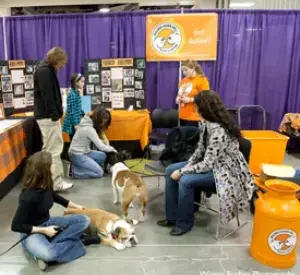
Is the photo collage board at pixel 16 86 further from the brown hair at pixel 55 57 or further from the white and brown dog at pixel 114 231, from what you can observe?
the white and brown dog at pixel 114 231

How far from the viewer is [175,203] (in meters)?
2.63

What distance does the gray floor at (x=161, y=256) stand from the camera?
2133mm

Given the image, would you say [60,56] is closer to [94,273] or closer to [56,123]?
[56,123]

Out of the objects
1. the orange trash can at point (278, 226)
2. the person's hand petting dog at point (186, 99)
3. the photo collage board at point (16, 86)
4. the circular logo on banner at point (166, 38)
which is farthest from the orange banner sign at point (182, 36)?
the orange trash can at point (278, 226)

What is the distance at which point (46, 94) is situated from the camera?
2.96 meters

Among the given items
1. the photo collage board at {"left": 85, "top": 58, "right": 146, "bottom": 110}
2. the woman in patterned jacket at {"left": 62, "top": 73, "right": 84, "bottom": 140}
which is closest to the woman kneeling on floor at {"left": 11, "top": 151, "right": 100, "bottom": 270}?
the woman in patterned jacket at {"left": 62, "top": 73, "right": 84, "bottom": 140}

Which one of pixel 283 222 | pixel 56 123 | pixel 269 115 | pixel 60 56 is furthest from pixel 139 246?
pixel 269 115

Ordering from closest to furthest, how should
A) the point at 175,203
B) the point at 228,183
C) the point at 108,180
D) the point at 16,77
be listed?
1. the point at 228,183
2. the point at 175,203
3. the point at 108,180
4. the point at 16,77

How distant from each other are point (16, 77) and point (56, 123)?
5.13ft

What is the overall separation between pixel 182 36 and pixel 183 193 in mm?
2918

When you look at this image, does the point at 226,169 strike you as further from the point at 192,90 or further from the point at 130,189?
the point at 192,90

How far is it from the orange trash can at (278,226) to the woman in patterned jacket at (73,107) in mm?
2378

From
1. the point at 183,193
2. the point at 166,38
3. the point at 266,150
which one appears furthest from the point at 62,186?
the point at 166,38

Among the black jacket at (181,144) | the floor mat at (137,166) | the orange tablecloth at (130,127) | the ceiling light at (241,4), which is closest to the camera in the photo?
the black jacket at (181,144)
